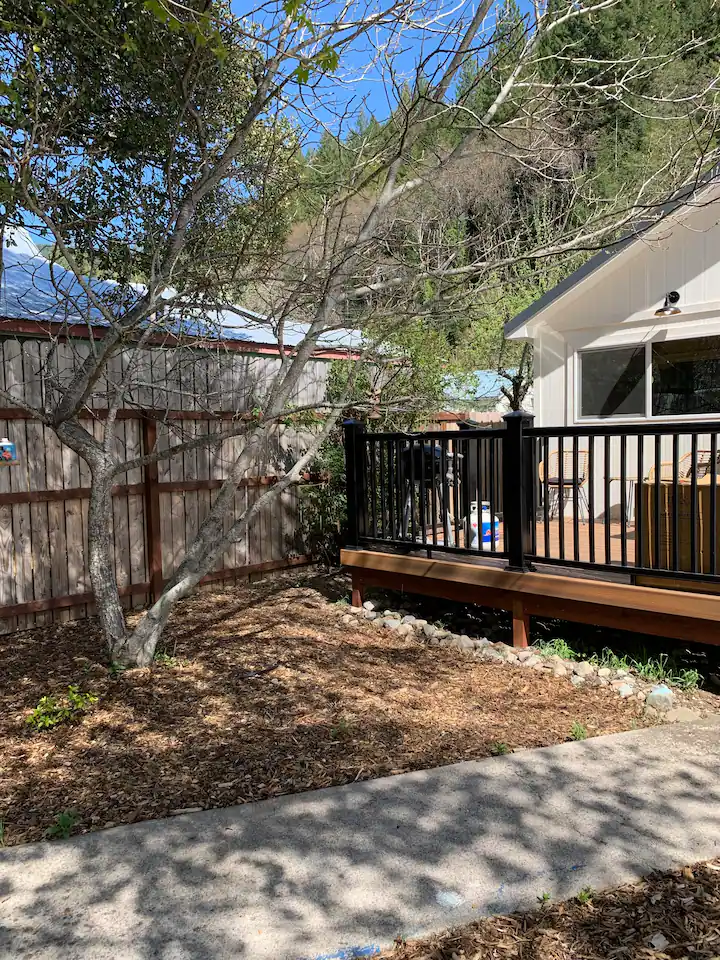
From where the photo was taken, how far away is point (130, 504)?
6.45 meters

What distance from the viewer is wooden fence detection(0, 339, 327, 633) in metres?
5.67

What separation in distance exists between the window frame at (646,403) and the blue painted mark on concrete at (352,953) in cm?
577

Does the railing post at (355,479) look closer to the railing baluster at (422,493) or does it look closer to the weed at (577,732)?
the railing baluster at (422,493)

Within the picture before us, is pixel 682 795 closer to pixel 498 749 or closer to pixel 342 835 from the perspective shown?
pixel 498 749

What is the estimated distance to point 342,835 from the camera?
277cm

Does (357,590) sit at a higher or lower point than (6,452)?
lower

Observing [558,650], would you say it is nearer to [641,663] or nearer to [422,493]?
[641,663]

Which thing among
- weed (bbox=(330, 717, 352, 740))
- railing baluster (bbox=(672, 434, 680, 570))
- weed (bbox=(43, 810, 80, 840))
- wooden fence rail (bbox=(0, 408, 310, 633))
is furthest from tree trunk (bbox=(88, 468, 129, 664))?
railing baluster (bbox=(672, 434, 680, 570))

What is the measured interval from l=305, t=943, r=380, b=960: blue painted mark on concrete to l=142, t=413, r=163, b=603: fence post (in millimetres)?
4764

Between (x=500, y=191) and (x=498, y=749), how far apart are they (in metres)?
9.37

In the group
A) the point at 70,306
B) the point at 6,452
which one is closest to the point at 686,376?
the point at 70,306

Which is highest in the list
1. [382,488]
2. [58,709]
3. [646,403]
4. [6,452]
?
[646,403]

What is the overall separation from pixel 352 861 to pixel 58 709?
2.06 m

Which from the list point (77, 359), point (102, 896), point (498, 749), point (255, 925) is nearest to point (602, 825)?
point (498, 749)
